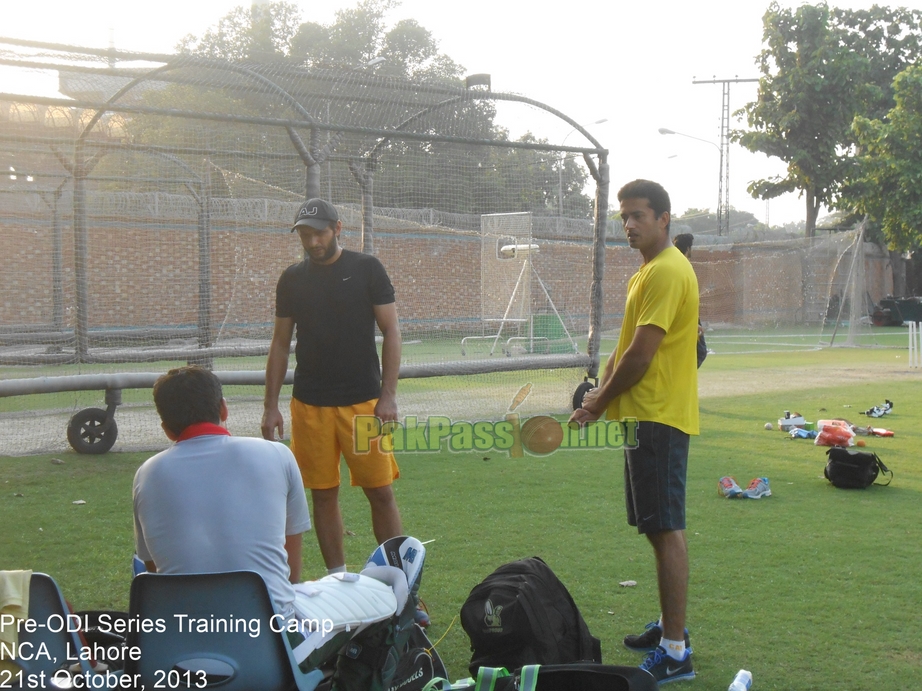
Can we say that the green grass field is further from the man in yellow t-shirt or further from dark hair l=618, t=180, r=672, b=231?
dark hair l=618, t=180, r=672, b=231

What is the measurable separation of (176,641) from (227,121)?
20.3 feet

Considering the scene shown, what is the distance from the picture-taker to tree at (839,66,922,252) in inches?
951

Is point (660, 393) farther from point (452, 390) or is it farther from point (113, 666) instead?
point (452, 390)

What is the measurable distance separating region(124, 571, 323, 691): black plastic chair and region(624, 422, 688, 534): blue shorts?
5.87ft

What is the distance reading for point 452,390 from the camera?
1209cm

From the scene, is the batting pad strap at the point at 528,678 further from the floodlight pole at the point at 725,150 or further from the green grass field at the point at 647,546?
the floodlight pole at the point at 725,150

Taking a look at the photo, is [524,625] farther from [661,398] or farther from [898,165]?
[898,165]

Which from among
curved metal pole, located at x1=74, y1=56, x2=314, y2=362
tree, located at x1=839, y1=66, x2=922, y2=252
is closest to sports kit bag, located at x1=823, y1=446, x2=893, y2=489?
curved metal pole, located at x1=74, y1=56, x2=314, y2=362

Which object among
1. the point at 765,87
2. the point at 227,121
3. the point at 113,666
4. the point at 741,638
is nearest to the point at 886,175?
the point at 765,87

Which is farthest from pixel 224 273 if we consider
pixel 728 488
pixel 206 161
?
pixel 728 488

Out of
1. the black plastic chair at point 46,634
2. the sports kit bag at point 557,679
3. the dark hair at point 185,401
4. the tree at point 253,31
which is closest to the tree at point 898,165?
the sports kit bag at point 557,679

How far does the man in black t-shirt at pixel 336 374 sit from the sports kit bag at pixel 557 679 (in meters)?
1.52

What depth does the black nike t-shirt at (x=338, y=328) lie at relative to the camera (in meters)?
4.45

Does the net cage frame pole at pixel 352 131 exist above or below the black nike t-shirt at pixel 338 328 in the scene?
above
